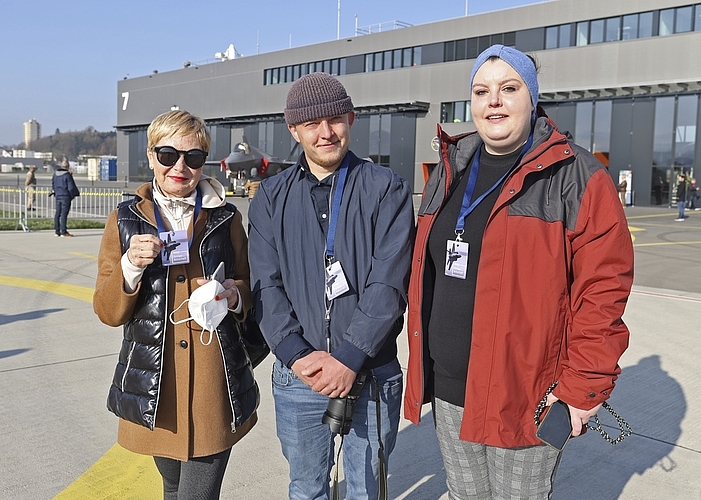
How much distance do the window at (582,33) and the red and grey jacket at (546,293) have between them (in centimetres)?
3763

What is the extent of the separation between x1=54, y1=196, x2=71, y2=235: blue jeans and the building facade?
1268cm

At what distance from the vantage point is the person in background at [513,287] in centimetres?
209

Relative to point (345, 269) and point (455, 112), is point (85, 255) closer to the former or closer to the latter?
point (345, 269)

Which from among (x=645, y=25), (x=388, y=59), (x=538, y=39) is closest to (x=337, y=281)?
(x=645, y=25)

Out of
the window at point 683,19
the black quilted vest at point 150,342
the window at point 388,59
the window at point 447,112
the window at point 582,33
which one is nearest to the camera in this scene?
the black quilted vest at point 150,342

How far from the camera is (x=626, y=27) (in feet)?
112

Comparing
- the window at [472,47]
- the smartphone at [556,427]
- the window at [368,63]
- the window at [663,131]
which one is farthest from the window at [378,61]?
the smartphone at [556,427]

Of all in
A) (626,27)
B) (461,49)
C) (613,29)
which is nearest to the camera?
(626,27)

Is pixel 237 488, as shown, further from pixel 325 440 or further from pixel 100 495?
pixel 325 440

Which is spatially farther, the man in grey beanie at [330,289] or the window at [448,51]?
the window at [448,51]

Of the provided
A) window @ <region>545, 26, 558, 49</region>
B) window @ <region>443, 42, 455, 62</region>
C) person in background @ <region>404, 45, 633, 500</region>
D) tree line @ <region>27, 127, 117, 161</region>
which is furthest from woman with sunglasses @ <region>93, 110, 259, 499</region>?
tree line @ <region>27, 127, 117, 161</region>

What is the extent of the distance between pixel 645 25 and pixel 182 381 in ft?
123

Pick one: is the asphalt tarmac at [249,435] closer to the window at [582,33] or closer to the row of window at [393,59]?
the window at [582,33]

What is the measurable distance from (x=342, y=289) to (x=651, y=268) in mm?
11960
